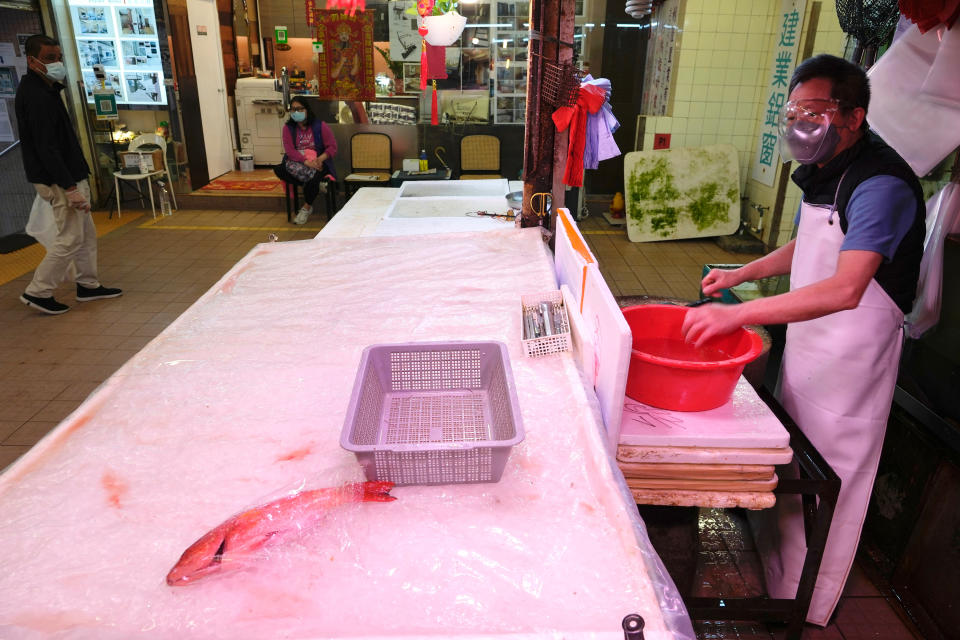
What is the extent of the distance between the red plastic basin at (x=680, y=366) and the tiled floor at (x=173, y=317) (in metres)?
0.61

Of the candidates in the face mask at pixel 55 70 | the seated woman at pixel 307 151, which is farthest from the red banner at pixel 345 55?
the face mask at pixel 55 70

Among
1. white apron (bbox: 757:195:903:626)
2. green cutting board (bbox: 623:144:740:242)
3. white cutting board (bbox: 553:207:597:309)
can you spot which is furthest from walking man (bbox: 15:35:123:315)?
green cutting board (bbox: 623:144:740:242)

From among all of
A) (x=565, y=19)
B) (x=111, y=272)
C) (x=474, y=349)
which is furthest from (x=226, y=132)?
(x=474, y=349)

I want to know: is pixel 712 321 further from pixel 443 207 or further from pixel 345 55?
pixel 345 55

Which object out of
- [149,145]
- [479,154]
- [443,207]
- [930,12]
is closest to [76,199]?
[443,207]

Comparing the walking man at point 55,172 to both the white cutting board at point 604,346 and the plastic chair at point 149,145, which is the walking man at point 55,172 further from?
the white cutting board at point 604,346

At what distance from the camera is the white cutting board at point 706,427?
1.68 metres

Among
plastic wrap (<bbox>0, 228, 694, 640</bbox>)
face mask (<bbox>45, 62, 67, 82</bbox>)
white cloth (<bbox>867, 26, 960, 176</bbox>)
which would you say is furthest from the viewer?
face mask (<bbox>45, 62, 67, 82</bbox>)

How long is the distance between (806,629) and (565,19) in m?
2.73

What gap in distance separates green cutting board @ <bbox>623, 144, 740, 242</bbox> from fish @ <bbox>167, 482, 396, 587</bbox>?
6.12m

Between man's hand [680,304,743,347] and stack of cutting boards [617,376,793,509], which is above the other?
man's hand [680,304,743,347]

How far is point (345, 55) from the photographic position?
7965 mm

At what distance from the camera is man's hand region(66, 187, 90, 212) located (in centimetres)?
472

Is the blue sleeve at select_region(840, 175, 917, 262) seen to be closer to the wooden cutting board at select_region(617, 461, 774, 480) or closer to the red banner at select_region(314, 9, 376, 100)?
the wooden cutting board at select_region(617, 461, 774, 480)
